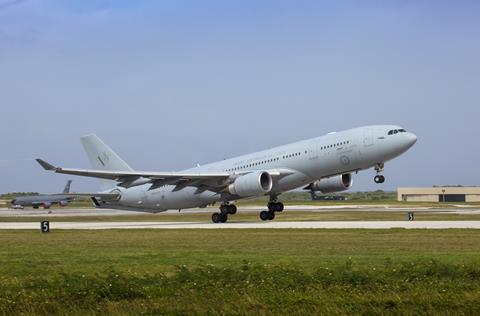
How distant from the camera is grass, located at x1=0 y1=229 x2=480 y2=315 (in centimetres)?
1440

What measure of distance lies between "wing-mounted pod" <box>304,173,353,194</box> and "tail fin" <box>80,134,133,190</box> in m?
15.5

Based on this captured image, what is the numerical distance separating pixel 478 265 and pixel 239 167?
122 feet

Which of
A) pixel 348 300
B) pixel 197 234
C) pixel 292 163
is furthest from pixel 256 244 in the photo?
pixel 292 163

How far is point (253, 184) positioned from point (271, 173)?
1801 mm

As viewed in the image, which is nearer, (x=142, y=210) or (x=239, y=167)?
(x=239, y=167)

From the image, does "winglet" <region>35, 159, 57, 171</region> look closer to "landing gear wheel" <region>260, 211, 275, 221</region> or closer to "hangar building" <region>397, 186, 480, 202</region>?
"landing gear wheel" <region>260, 211, 275, 221</region>

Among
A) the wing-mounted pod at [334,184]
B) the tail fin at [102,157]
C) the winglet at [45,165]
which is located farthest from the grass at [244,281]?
the tail fin at [102,157]

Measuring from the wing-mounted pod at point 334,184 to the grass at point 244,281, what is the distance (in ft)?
93.6

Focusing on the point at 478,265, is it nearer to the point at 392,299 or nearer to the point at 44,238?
the point at 392,299

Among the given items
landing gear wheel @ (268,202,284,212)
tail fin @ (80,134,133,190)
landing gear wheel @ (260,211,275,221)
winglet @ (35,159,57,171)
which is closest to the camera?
winglet @ (35,159,57,171)

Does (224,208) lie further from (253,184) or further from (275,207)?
(253,184)

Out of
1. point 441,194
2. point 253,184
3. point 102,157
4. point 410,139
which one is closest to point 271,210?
point 253,184

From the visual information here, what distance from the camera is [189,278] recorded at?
17.7m

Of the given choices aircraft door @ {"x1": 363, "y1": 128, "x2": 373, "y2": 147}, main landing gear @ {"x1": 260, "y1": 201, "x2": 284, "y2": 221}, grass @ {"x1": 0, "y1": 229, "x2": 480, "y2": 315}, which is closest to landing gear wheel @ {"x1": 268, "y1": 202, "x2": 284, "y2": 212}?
main landing gear @ {"x1": 260, "y1": 201, "x2": 284, "y2": 221}
